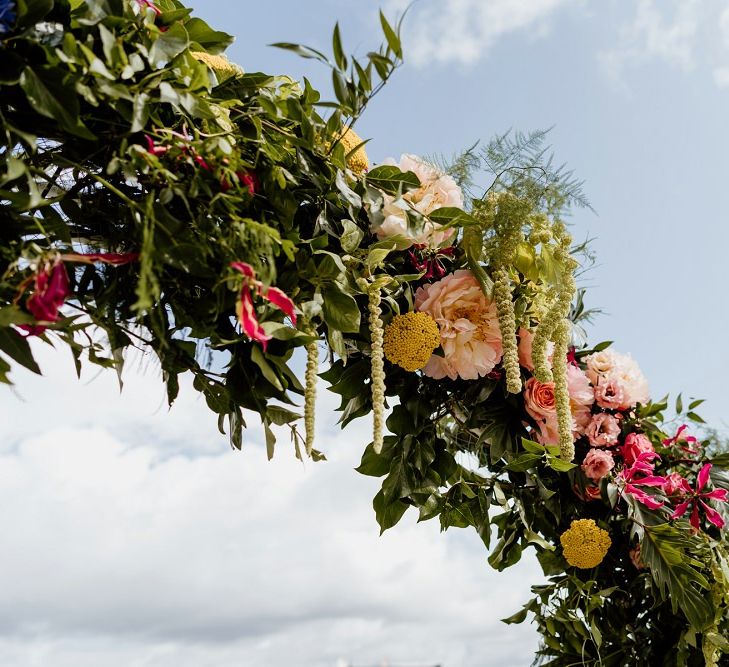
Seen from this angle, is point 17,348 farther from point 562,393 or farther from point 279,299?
point 562,393

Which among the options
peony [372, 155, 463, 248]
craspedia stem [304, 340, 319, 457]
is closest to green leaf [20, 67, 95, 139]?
craspedia stem [304, 340, 319, 457]

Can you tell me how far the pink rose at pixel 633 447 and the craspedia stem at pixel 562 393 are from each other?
17.0 inches

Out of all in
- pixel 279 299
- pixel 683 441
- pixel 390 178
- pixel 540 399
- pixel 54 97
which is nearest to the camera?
pixel 54 97

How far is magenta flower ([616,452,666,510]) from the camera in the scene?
69.4 inches

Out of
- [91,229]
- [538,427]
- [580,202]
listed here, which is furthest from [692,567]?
[91,229]

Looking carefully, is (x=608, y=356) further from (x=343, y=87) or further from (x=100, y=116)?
(x=100, y=116)

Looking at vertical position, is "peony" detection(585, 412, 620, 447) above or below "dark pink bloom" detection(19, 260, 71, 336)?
above

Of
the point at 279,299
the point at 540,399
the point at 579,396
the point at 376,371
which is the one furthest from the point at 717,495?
the point at 279,299

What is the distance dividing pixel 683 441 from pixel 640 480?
0.89ft

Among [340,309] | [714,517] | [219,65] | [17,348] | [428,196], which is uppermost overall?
[219,65]

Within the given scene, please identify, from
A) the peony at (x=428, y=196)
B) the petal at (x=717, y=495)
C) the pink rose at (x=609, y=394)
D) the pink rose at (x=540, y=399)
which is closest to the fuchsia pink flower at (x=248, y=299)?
the peony at (x=428, y=196)

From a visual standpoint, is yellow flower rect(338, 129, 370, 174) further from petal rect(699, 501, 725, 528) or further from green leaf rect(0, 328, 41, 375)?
petal rect(699, 501, 725, 528)

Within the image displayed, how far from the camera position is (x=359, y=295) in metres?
1.42

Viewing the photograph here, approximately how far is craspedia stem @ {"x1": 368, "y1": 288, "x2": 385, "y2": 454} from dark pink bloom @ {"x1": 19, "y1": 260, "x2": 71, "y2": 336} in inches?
19.0
